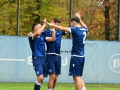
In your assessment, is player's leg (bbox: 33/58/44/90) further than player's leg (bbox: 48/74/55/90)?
No

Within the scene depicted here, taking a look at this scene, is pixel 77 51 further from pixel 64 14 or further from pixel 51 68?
pixel 64 14

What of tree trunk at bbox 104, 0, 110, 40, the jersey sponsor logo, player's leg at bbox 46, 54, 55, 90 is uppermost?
tree trunk at bbox 104, 0, 110, 40

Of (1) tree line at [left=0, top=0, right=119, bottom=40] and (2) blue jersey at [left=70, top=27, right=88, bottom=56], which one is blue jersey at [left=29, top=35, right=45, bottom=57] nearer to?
(2) blue jersey at [left=70, top=27, right=88, bottom=56]

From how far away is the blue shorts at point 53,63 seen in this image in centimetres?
1146

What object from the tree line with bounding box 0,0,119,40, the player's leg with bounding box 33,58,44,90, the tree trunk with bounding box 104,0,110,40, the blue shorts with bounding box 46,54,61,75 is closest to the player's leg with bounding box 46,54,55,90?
the blue shorts with bounding box 46,54,61,75

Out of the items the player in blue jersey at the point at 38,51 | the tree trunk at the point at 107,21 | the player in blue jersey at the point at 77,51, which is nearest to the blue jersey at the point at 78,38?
the player in blue jersey at the point at 77,51

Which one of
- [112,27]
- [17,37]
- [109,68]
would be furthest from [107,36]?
[17,37]

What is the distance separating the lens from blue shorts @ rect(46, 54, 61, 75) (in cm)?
1146

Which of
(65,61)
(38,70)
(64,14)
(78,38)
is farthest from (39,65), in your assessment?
(64,14)

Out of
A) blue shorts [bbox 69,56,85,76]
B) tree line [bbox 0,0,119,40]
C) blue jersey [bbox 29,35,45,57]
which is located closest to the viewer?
blue shorts [bbox 69,56,85,76]

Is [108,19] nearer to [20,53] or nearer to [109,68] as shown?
[109,68]

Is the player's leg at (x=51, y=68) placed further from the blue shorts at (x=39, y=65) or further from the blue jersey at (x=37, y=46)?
the blue jersey at (x=37, y=46)

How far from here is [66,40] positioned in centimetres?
1809

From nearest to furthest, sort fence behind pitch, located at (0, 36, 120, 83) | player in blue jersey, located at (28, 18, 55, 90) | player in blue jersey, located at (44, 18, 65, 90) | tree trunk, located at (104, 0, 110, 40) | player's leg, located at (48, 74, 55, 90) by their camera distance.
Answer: player in blue jersey, located at (28, 18, 55, 90)
player's leg, located at (48, 74, 55, 90)
player in blue jersey, located at (44, 18, 65, 90)
fence behind pitch, located at (0, 36, 120, 83)
tree trunk, located at (104, 0, 110, 40)
